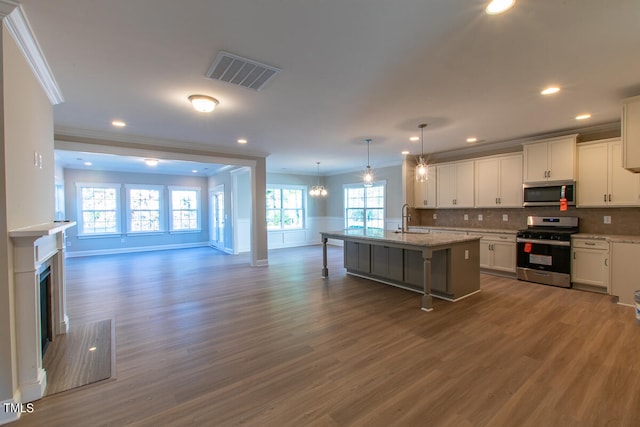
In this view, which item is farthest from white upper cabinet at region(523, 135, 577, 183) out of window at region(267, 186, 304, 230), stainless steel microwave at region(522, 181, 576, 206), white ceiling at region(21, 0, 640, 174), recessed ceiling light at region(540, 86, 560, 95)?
window at region(267, 186, 304, 230)

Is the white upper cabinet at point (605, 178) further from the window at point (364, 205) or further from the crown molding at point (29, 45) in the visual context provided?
the crown molding at point (29, 45)

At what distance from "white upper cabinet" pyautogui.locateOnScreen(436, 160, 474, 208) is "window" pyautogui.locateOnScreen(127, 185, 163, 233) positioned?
335 inches

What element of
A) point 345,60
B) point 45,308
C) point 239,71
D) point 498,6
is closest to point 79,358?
point 45,308

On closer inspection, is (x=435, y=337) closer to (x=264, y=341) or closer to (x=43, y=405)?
(x=264, y=341)

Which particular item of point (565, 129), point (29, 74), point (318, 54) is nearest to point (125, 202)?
point (29, 74)

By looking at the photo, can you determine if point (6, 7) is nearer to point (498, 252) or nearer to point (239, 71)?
point (239, 71)

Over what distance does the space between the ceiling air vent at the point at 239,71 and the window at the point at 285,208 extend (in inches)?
274

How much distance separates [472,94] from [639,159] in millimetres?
1905

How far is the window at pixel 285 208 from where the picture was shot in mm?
9852

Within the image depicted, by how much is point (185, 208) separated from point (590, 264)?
1050 cm

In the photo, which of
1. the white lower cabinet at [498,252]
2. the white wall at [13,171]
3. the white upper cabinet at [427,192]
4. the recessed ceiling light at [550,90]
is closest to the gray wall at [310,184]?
the white upper cabinet at [427,192]

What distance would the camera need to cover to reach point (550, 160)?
16.2ft

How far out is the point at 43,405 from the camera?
2.03 m

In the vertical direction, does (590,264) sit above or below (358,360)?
above
